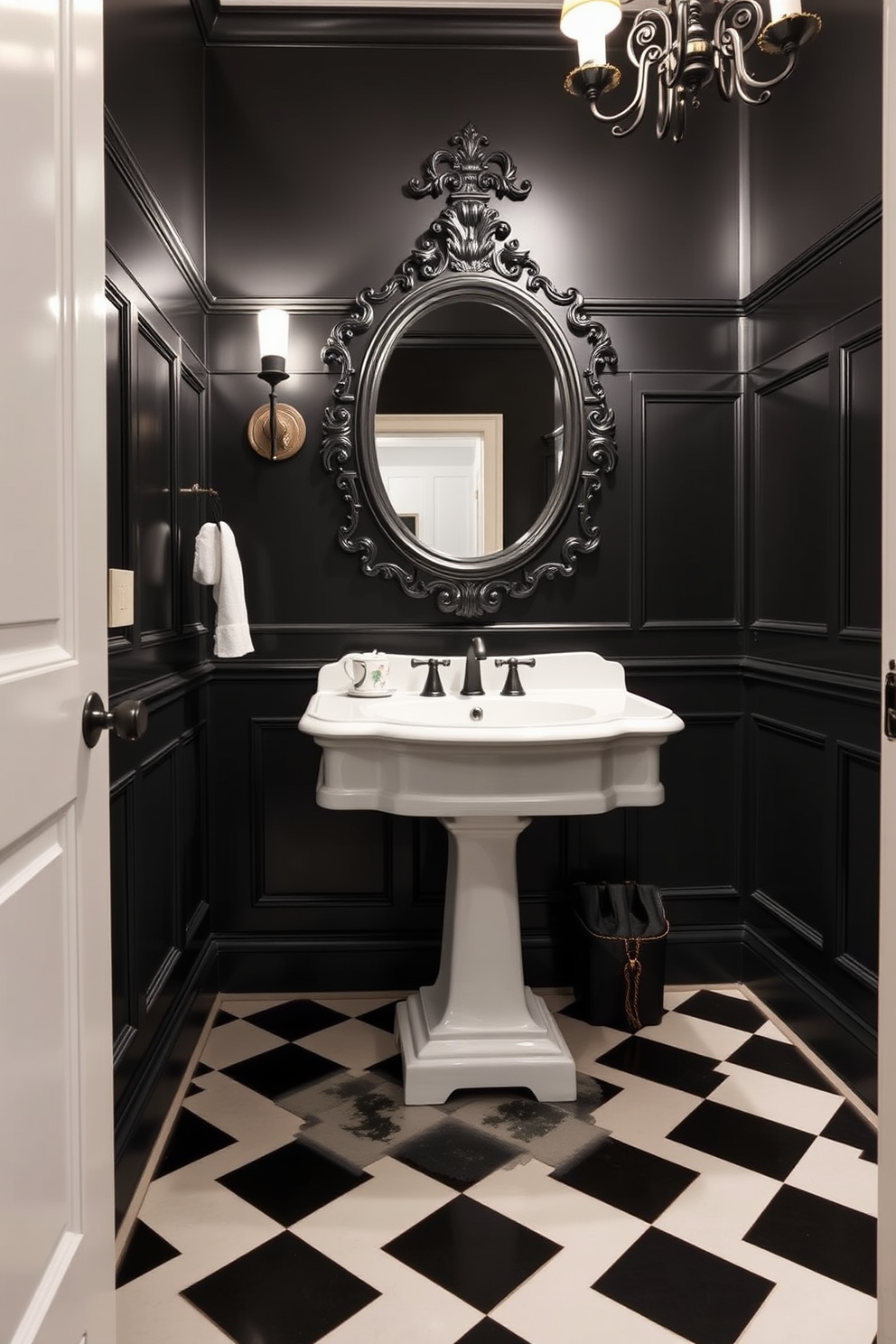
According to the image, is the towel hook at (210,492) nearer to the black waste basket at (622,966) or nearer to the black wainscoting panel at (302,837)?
the black wainscoting panel at (302,837)

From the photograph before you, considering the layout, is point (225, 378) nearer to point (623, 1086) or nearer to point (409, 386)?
point (409, 386)

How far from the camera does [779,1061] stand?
2.35 metres

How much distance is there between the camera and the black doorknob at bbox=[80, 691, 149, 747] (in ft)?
3.49

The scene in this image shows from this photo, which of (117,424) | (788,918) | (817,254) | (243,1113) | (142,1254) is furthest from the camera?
(788,918)

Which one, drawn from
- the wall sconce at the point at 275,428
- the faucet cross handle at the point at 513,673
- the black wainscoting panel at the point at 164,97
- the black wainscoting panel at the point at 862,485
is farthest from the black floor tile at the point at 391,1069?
the black wainscoting panel at the point at 164,97

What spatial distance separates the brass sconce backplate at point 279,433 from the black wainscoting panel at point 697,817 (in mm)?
1360

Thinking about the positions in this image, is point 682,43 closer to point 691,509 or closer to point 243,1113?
point 691,509

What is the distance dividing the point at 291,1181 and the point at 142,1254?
0.30 meters

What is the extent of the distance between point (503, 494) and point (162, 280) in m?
1.02

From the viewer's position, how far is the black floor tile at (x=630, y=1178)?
1793mm

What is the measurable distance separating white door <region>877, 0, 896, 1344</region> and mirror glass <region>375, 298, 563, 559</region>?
5.44 feet

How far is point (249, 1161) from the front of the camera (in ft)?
6.36

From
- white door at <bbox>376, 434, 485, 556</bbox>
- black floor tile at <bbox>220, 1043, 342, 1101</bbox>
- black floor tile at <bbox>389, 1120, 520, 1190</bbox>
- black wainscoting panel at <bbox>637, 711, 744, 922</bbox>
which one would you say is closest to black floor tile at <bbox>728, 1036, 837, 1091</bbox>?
black wainscoting panel at <bbox>637, 711, 744, 922</bbox>

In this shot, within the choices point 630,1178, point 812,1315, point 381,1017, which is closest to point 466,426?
point 381,1017
